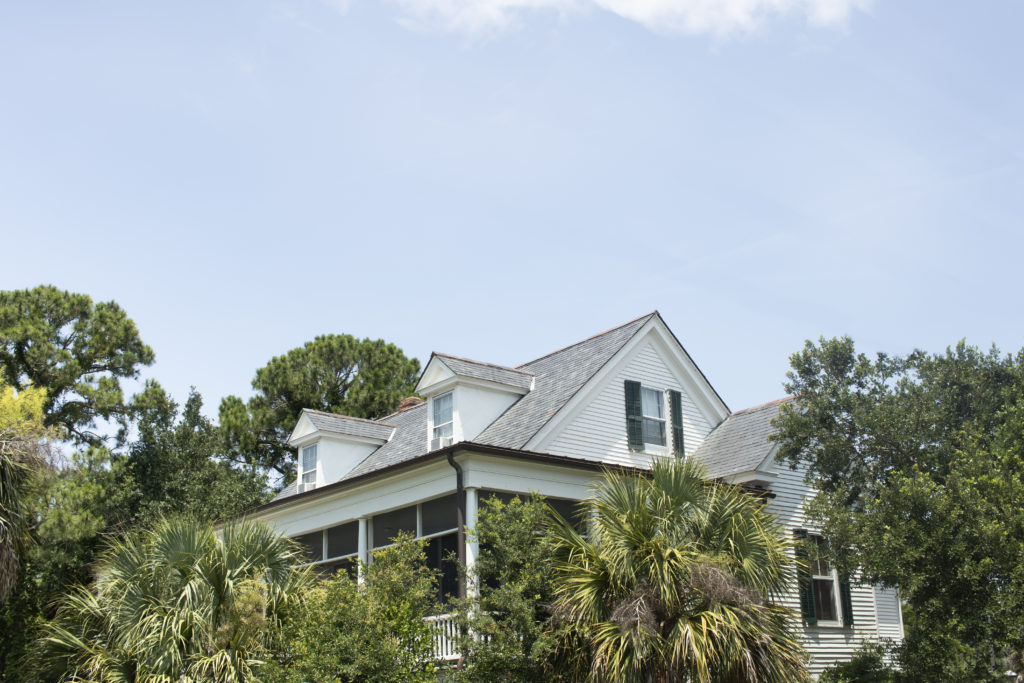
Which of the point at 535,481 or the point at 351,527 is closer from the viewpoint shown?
the point at 535,481

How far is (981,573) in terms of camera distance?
48.7 feet

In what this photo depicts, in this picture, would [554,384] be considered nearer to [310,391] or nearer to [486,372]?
[486,372]

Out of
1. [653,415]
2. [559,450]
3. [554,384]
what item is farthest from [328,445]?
[653,415]

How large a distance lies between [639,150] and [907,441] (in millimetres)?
7568

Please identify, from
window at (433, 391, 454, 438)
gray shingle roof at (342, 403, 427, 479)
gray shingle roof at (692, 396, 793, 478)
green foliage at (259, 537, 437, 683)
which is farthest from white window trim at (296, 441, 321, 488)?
gray shingle roof at (692, 396, 793, 478)

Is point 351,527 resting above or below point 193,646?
above

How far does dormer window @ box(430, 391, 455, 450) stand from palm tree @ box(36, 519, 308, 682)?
5.13m

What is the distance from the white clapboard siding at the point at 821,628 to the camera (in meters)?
20.4

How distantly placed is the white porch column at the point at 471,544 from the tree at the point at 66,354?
1938 cm

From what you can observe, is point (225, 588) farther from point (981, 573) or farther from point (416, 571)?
point (981, 573)

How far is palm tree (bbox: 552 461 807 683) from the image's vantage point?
1289cm

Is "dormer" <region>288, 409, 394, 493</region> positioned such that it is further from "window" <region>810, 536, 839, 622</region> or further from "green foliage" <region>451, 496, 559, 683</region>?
"window" <region>810, 536, 839, 622</region>

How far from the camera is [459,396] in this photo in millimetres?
21672

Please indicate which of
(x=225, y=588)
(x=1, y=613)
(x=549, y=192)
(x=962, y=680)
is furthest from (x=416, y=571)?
(x=1, y=613)
